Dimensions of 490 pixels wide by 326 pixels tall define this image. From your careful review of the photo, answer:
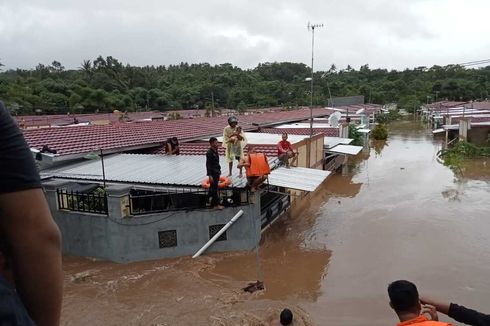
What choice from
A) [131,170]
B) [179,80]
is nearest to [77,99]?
[179,80]

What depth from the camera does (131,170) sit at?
1171 cm

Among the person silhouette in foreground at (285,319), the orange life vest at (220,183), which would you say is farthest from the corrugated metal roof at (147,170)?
the person silhouette in foreground at (285,319)

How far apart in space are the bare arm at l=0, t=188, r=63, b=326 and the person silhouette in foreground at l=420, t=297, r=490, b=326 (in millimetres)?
2601

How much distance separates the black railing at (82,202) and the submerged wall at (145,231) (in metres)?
0.13

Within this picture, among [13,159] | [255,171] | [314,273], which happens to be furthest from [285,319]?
[13,159]

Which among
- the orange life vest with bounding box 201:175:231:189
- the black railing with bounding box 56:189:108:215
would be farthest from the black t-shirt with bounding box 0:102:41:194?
the black railing with bounding box 56:189:108:215

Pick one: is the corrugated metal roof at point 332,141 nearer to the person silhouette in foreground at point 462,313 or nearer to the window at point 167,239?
the window at point 167,239

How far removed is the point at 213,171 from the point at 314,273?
3.42 metres

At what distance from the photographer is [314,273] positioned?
964 centimetres

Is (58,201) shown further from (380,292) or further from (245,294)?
(380,292)

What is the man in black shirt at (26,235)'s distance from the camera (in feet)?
3.65

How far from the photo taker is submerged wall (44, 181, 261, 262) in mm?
9656

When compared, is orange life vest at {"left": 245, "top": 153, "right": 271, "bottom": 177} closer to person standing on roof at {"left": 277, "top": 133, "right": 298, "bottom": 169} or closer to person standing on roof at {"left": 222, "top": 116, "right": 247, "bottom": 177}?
person standing on roof at {"left": 222, "top": 116, "right": 247, "bottom": 177}

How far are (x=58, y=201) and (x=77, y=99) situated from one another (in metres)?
34.6
